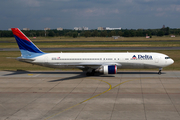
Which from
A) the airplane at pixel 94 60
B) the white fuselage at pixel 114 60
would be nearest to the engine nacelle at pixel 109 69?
the airplane at pixel 94 60

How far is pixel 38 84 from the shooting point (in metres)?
35.5

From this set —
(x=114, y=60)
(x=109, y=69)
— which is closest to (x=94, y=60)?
(x=114, y=60)

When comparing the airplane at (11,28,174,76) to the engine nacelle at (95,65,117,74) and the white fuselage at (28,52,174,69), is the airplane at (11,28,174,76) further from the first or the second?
the engine nacelle at (95,65,117,74)

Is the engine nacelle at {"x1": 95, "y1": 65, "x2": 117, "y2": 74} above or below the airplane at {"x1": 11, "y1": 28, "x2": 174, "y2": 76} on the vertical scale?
below

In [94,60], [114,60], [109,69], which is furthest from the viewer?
[94,60]

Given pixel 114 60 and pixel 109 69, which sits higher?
pixel 114 60

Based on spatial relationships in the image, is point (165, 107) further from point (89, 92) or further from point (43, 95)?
point (43, 95)

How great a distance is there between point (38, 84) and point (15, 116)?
45.8 feet

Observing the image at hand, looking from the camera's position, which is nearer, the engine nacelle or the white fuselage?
the engine nacelle

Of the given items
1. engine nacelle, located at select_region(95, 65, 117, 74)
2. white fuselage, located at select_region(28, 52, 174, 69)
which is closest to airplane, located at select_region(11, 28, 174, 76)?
white fuselage, located at select_region(28, 52, 174, 69)

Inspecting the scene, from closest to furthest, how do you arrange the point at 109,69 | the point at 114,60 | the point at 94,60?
the point at 109,69 → the point at 114,60 → the point at 94,60

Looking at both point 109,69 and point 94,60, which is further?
point 94,60

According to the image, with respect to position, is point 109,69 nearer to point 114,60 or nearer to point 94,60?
point 114,60

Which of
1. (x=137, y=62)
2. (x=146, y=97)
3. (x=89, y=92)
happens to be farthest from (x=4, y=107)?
(x=137, y=62)
